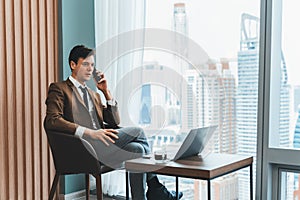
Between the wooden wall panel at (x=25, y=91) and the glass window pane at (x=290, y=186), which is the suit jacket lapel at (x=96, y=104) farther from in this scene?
the glass window pane at (x=290, y=186)

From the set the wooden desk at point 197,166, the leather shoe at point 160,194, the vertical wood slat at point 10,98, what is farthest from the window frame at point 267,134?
the vertical wood slat at point 10,98

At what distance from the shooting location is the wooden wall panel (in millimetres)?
3467

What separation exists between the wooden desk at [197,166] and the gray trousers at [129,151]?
18 cm

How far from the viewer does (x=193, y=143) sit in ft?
9.68

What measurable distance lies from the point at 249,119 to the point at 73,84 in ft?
4.27

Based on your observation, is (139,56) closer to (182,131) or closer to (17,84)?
(182,131)

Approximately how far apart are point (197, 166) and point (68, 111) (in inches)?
38.6

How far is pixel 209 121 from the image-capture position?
3484 millimetres

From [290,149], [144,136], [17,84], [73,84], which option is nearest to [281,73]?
[290,149]

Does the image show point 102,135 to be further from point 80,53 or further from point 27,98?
point 27,98

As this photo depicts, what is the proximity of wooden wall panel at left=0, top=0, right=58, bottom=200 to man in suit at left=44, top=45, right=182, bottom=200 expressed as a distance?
1.77 feet

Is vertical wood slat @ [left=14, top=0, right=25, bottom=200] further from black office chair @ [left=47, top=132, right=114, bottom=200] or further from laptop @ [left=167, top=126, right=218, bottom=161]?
laptop @ [left=167, top=126, right=218, bottom=161]

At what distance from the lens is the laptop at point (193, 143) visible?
2.91 metres

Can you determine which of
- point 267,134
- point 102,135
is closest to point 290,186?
point 267,134
